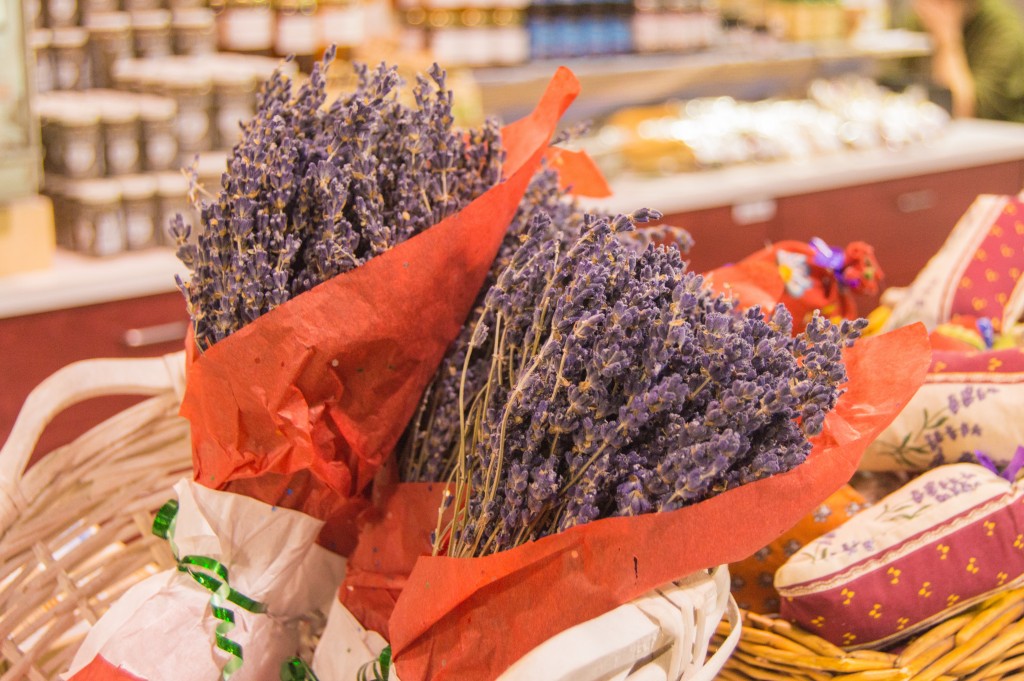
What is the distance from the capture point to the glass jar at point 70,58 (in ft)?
7.78

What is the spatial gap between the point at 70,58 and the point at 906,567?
89.2 inches

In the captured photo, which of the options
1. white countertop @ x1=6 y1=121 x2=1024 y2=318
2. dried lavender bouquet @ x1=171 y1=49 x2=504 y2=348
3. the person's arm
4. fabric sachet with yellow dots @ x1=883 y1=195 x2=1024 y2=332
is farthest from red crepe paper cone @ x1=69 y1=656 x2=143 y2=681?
the person's arm

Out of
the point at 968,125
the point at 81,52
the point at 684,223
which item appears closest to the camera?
the point at 81,52

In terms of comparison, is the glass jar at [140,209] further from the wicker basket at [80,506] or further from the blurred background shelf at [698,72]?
the wicker basket at [80,506]

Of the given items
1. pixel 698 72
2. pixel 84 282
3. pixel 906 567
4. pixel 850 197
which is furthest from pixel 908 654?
pixel 698 72

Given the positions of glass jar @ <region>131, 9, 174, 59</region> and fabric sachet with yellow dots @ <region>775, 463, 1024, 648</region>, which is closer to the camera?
fabric sachet with yellow dots @ <region>775, 463, 1024, 648</region>

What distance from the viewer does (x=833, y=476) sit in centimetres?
67

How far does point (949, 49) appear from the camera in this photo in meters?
4.11

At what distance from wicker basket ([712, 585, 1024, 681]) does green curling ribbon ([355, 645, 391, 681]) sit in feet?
0.95

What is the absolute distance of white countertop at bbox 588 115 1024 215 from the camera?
9.87ft

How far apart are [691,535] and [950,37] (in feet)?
13.4

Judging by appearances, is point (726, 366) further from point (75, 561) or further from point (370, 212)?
point (75, 561)

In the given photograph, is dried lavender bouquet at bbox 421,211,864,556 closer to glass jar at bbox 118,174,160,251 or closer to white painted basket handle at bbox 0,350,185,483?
white painted basket handle at bbox 0,350,185,483

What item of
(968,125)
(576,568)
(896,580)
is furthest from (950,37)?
(576,568)
